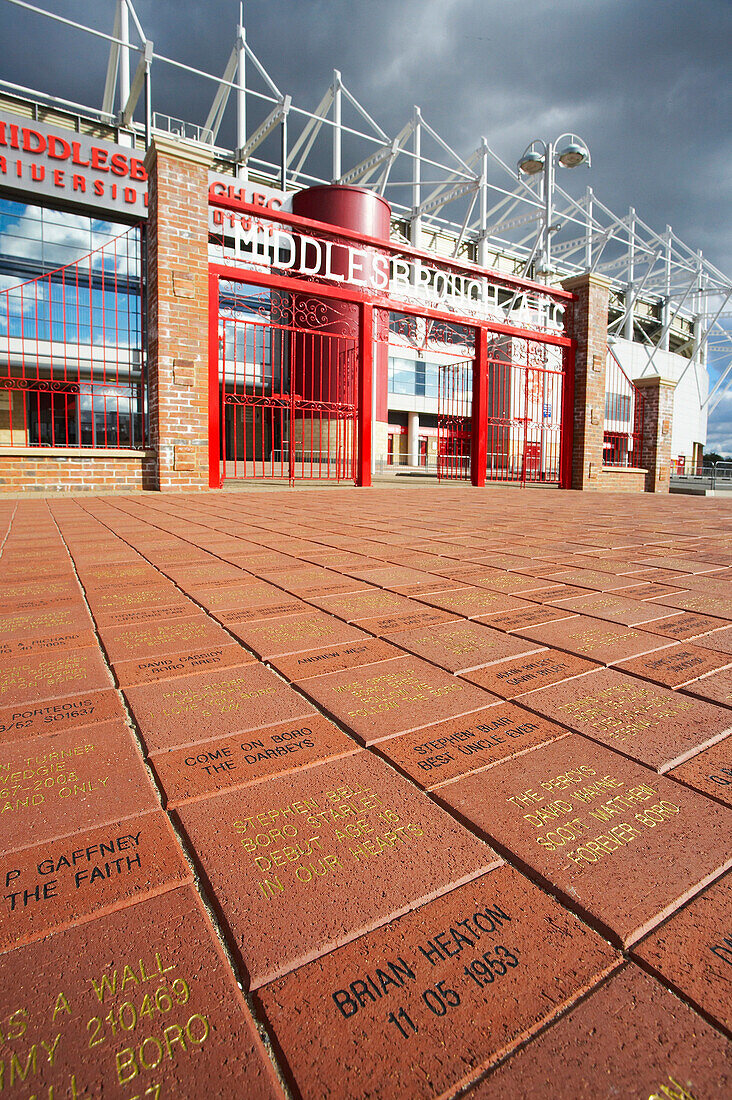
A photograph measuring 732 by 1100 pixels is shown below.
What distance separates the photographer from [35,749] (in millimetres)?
1193

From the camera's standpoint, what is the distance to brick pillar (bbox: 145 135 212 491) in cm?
742

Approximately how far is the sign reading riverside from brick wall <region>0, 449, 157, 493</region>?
12498mm

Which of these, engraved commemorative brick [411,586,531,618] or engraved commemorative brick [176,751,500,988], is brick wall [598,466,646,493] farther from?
engraved commemorative brick [176,751,500,988]

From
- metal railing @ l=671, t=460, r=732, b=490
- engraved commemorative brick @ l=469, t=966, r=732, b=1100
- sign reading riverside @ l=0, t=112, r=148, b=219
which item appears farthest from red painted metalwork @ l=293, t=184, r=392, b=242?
engraved commemorative brick @ l=469, t=966, r=732, b=1100

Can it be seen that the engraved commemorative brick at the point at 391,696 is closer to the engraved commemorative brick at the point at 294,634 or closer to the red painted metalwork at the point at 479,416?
the engraved commemorative brick at the point at 294,634

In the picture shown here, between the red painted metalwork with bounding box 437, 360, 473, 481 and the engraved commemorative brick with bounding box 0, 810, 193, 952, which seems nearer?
the engraved commemorative brick with bounding box 0, 810, 193, 952

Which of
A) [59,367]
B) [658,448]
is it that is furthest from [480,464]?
[59,367]

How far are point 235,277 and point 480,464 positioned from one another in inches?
220

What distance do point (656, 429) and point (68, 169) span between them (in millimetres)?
16420

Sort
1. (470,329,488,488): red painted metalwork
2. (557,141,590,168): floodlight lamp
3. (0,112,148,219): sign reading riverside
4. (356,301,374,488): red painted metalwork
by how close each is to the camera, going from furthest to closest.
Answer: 1. (557,141,590,168): floodlight lamp
2. (0,112,148,219): sign reading riverside
3. (470,329,488,488): red painted metalwork
4. (356,301,374,488): red painted metalwork

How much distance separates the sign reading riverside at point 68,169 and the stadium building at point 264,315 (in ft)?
0.16

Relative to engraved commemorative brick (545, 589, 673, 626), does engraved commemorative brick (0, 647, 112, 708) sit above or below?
below

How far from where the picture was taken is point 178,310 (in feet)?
24.7

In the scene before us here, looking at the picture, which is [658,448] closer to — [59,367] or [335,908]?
[335,908]
